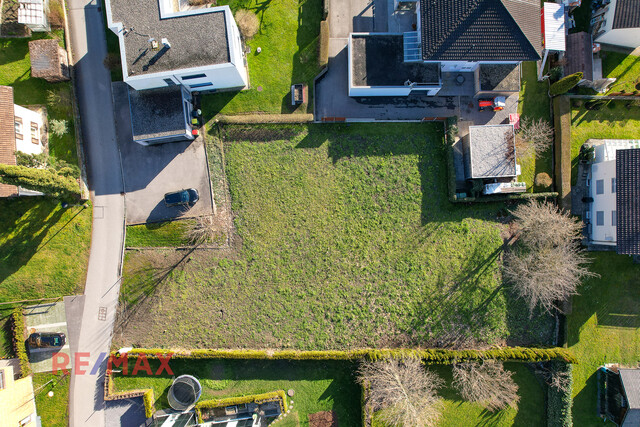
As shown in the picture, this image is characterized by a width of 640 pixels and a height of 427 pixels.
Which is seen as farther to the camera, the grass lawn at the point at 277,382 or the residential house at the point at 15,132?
the grass lawn at the point at 277,382

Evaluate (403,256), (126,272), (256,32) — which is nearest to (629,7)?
(403,256)

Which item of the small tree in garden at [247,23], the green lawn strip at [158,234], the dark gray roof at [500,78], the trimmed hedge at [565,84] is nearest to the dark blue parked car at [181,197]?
the green lawn strip at [158,234]

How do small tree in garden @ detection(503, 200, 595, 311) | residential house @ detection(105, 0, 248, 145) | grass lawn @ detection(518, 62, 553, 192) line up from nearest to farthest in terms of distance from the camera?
residential house @ detection(105, 0, 248, 145)
small tree in garden @ detection(503, 200, 595, 311)
grass lawn @ detection(518, 62, 553, 192)

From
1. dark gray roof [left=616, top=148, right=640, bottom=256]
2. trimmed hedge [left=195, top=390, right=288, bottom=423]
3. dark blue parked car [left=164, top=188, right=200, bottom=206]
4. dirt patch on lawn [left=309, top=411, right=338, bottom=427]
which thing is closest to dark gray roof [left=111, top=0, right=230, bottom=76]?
dark blue parked car [left=164, top=188, right=200, bottom=206]

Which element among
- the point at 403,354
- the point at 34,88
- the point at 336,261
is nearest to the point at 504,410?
the point at 403,354

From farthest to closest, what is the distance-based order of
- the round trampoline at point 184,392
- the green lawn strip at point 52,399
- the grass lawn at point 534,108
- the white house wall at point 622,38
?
the grass lawn at point 534,108 < the green lawn strip at point 52,399 < the white house wall at point 622,38 < the round trampoline at point 184,392

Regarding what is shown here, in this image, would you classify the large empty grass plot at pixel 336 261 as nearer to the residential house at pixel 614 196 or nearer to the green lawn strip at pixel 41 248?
the green lawn strip at pixel 41 248

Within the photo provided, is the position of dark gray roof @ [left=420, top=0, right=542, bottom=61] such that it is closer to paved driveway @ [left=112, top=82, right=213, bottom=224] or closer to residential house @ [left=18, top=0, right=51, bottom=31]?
paved driveway @ [left=112, top=82, right=213, bottom=224]

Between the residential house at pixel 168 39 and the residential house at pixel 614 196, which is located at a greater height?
the residential house at pixel 168 39

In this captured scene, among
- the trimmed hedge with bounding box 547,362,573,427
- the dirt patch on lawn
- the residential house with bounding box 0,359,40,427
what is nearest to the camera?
the residential house with bounding box 0,359,40,427
